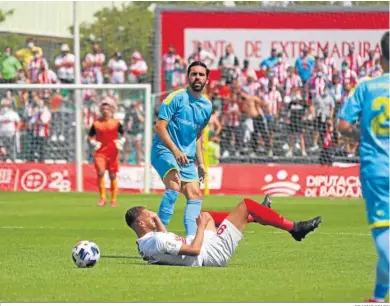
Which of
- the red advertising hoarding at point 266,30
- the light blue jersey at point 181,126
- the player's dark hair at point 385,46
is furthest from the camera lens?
the red advertising hoarding at point 266,30

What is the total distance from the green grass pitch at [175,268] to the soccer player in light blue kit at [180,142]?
0.90m

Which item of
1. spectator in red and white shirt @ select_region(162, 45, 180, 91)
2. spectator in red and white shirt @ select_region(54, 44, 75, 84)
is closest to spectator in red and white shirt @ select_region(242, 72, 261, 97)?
spectator in red and white shirt @ select_region(162, 45, 180, 91)

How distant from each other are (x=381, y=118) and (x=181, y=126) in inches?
235

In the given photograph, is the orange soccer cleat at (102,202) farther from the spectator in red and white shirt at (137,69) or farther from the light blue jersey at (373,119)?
the light blue jersey at (373,119)

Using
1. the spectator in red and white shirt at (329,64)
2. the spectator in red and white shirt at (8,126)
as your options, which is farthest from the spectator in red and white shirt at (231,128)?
the spectator in red and white shirt at (8,126)

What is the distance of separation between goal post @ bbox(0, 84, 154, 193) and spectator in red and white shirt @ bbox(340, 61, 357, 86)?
5.65 meters

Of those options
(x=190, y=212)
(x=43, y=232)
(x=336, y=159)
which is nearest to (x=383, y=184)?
(x=190, y=212)

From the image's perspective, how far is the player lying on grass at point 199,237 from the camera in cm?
1184

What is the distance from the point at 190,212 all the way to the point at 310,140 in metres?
18.3

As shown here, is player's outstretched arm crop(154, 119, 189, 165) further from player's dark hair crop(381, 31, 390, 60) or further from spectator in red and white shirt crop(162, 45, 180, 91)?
spectator in red and white shirt crop(162, 45, 180, 91)

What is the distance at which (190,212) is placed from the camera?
555 inches

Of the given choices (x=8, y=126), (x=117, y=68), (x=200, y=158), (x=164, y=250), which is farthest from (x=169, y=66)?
(x=164, y=250)

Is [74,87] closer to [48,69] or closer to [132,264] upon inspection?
[48,69]

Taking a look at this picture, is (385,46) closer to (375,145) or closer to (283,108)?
(375,145)
